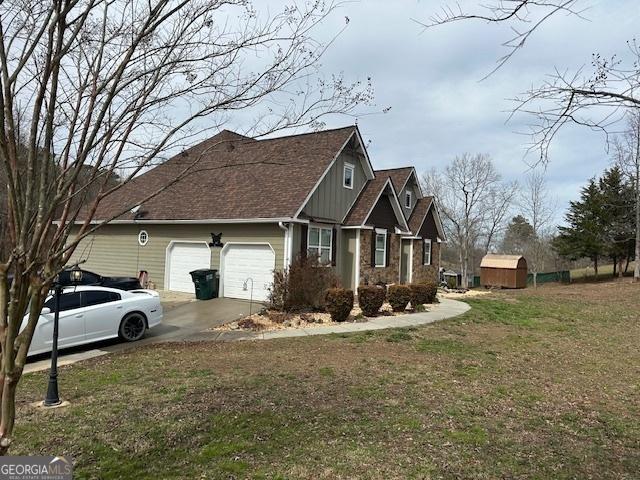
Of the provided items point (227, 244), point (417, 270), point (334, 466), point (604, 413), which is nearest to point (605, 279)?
point (417, 270)

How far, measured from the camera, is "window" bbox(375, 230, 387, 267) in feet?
66.2

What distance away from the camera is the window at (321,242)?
17.0 metres

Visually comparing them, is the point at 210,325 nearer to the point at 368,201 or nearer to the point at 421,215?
the point at 368,201

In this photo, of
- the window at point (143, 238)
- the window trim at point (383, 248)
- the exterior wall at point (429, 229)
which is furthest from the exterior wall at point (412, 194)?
the window at point (143, 238)

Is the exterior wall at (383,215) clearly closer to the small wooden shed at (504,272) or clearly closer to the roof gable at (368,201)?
the roof gable at (368,201)

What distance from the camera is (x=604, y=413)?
6.16 m

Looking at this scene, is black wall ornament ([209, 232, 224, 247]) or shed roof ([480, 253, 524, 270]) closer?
black wall ornament ([209, 232, 224, 247])

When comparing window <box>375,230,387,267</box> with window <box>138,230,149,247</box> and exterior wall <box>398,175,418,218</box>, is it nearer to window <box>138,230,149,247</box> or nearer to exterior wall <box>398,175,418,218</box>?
exterior wall <box>398,175,418,218</box>

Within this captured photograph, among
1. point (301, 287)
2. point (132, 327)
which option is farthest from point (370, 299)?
point (132, 327)

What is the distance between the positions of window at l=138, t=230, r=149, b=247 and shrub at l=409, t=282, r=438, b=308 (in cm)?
1088

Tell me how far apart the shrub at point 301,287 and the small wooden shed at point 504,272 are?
2403cm

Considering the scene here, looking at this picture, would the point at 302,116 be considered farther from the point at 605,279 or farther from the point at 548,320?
the point at 605,279

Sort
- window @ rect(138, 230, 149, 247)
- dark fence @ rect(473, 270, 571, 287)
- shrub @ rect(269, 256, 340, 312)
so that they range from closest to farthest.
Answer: shrub @ rect(269, 256, 340, 312), window @ rect(138, 230, 149, 247), dark fence @ rect(473, 270, 571, 287)

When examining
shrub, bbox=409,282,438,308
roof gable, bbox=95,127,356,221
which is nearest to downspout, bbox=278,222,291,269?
roof gable, bbox=95,127,356,221
